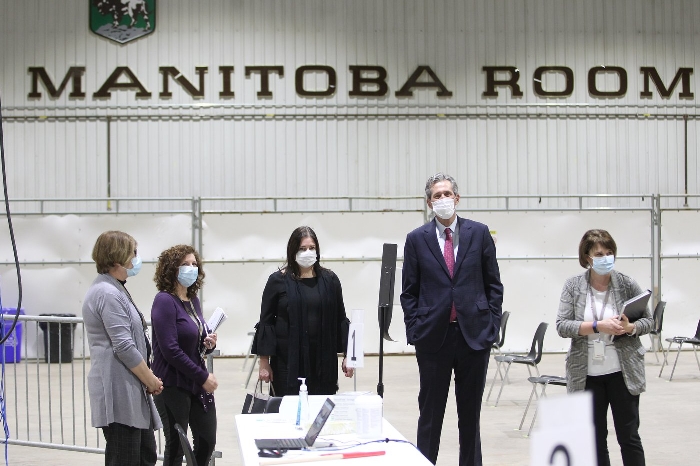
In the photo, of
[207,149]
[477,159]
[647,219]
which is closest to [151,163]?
[207,149]

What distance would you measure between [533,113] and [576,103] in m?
0.77

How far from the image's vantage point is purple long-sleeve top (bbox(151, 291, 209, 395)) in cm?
446

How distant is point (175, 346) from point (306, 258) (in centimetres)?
97

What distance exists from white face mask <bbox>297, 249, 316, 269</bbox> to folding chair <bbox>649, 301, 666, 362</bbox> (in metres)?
6.47

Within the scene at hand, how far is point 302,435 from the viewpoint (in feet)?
11.5

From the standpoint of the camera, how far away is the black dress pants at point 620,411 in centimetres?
448

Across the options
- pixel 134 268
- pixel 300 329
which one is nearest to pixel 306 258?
pixel 300 329

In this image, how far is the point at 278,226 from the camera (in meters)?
12.4

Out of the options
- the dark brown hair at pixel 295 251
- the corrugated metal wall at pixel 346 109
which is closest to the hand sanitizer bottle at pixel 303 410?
the dark brown hair at pixel 295 251

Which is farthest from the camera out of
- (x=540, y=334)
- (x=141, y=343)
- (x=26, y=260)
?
(x=26, y=260)

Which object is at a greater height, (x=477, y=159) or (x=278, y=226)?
(x=477, y=159)

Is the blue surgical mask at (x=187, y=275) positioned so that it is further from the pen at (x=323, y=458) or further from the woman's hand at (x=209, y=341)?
the pen at (x=323, y=458)

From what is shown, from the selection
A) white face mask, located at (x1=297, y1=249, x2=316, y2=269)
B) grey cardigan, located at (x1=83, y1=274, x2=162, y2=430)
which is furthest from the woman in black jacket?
grey cardigan, located at (x1=83, y1=274, x2=162, y2=430)

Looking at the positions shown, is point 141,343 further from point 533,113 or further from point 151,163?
point 533,113
